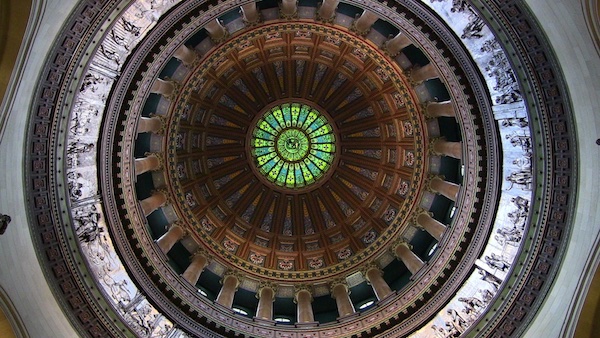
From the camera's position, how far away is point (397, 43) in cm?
2077

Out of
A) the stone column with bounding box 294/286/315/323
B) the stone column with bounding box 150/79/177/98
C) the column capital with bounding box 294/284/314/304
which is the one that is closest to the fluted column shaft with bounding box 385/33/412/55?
the stone column with bounding box 150/79/177/98

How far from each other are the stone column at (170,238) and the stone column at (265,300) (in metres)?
5.30

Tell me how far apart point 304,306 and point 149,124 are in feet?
40.0

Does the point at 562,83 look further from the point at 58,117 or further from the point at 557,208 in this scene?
the point at 58,117

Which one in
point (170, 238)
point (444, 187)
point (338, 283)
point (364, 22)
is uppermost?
point (364, 22)

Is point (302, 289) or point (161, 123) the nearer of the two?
point (161, 123)

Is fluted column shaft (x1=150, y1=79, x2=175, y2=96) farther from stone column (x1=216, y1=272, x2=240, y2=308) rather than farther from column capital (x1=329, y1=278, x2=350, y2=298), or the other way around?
column capital (x1=329, y1=278, x2=350, y2=298)

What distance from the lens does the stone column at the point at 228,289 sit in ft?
70.9

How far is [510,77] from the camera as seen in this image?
16.2 m

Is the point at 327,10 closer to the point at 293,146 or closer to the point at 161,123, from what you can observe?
the point at 161,123

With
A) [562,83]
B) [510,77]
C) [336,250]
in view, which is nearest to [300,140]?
[336,250]

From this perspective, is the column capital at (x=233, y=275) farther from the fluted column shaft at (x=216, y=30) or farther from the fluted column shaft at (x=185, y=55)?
the fluted column shaft at (x=216, y=30)

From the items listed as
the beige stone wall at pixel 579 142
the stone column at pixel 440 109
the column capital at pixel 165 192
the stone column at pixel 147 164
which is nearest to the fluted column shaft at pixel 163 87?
the stone column at pixel 147 164

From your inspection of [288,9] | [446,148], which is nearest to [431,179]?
[446,148]
